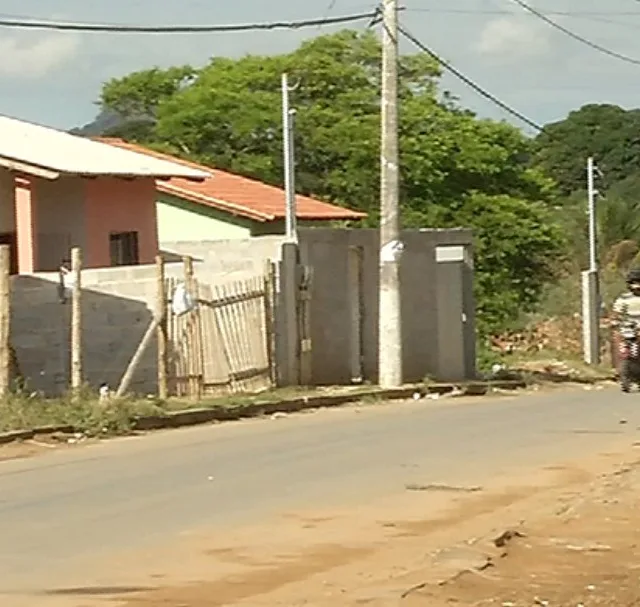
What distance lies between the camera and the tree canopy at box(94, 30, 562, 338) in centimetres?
5291

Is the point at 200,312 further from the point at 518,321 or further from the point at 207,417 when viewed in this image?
the point at 518,321

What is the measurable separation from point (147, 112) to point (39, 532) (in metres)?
54.4

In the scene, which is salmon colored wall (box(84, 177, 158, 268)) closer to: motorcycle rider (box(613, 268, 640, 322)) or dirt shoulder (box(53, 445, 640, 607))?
motorcycle rider (box(613, 268, 640, 322))

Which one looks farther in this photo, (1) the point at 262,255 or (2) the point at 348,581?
(1) the point at 262,255

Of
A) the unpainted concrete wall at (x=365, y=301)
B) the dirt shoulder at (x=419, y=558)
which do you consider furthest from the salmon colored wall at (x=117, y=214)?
the dirt shoulder at (x=419, y=558)

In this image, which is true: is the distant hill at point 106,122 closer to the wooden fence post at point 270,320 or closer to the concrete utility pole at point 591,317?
the concrete utility pole at point 591,317

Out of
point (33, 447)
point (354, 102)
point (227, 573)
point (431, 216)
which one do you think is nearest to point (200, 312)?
point (33, 447)

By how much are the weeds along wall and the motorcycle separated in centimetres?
581

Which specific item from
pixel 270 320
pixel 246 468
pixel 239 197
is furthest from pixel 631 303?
pixel 239 197

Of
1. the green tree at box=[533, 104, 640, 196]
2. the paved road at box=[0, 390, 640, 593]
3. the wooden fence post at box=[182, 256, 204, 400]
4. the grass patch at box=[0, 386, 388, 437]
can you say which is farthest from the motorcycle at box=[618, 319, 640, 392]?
the green tree at box=[533, 104, 640, 196]

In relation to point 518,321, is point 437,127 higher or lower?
higher

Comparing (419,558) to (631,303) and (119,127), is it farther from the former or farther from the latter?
(119,127)

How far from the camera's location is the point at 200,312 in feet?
83.8

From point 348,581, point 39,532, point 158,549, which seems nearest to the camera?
point 348,581
